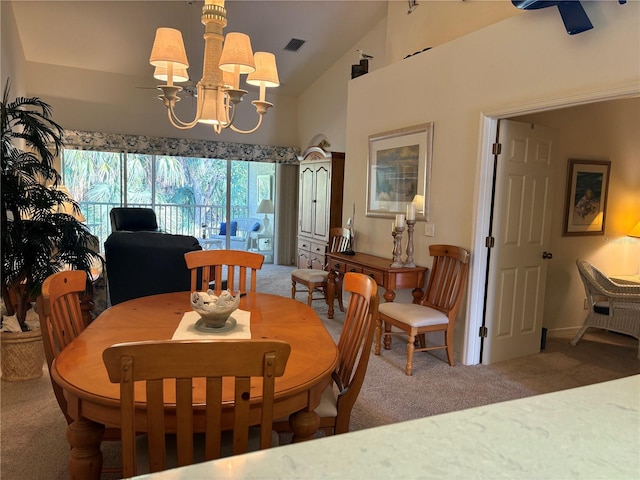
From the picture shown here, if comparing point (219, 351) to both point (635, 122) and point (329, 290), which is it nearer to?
point (329, 290)

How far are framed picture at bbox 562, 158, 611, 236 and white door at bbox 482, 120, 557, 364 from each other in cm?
80

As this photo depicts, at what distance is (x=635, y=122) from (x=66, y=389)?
17.9ft

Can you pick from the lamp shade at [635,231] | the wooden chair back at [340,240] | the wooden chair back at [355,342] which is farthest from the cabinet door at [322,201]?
the wooden chair back at [355,342]

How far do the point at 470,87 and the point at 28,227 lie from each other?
11.0 feet

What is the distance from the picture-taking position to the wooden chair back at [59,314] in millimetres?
1686

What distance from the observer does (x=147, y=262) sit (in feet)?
11.3

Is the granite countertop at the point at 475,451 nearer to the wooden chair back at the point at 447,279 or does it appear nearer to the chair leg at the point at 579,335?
the wooden chair back at the point at 447,279

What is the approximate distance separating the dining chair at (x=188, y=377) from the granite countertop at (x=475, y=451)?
0.38 m

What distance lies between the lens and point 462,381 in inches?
127

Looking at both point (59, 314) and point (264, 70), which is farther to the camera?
point (264, 70)

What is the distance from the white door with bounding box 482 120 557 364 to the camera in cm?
346

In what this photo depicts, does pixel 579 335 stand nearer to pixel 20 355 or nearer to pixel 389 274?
pixel 389 274

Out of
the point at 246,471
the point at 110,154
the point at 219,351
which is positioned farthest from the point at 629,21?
the point at 110,154

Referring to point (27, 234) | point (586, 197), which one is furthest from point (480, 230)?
point (27, 234)
